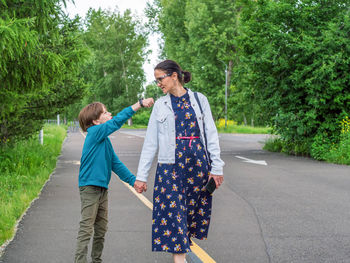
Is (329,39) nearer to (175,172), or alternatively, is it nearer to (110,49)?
(175,172)

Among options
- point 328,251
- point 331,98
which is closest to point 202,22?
point 331,98

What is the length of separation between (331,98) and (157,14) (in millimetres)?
50332

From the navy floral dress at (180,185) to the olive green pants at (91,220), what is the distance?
1.80 ft

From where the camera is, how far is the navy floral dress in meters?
3.52

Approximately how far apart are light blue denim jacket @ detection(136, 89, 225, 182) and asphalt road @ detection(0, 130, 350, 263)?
117 cm

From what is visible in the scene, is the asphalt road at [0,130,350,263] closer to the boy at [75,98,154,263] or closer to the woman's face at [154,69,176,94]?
the boy at [75,98,154,263]

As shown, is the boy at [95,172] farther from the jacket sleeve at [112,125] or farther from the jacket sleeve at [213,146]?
the jacket sleeve at [213,146]

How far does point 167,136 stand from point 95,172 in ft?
2.45

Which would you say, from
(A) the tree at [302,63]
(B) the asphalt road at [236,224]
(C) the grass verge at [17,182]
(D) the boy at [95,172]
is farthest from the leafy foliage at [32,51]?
(A) the tree at [302,63]

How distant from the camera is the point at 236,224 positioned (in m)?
5.65

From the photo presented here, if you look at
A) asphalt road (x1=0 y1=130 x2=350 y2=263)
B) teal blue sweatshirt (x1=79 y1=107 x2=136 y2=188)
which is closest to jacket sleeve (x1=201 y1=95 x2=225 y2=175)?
teal blue sweatshirt (x1=79 y1=107 x2=136 y2=188)

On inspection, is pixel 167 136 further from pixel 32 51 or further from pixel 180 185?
pixel 32 51

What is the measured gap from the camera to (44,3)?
22.2ft

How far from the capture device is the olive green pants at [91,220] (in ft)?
11.9
